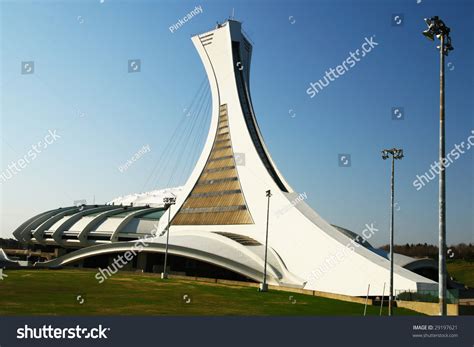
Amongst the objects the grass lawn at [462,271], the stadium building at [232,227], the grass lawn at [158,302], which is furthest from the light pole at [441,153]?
the grass lawn at [462,271]

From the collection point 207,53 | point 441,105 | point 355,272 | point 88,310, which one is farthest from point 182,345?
point 207,53

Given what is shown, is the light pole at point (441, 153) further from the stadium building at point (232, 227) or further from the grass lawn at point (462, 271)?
the grass lawn at point (462, 271)

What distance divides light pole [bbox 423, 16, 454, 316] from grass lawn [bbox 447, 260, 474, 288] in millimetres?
52425

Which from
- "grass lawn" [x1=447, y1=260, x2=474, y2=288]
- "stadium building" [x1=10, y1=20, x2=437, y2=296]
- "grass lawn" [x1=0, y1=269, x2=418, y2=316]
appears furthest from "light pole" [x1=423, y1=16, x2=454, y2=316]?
"grass lawn" [x1=447, y1=260, x2=474, y2=288]

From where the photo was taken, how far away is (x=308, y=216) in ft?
135

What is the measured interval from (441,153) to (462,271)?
6454cm

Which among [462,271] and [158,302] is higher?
[462,271]

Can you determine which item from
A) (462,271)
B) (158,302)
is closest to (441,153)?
(158,302)

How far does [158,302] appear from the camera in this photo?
2281cm

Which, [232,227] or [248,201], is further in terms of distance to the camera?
[248,201]

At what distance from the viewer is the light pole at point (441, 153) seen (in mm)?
14281

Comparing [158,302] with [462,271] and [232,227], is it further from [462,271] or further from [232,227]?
[462,271]

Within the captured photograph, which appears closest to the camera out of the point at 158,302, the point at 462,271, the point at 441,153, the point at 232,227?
the point at 441,153

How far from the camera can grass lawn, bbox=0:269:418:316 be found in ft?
63.1
